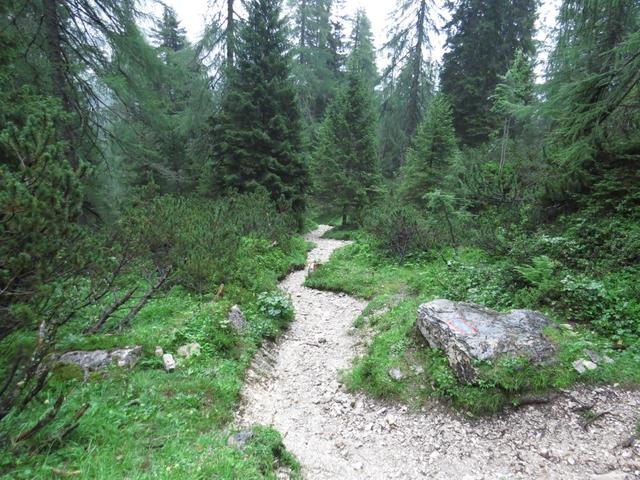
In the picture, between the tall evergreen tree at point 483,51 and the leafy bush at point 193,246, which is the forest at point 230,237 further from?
the tall evergreen tree at point 483,51

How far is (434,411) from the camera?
186 inches

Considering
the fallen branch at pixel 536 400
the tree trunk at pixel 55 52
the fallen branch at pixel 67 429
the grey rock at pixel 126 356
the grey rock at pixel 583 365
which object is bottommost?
the fallen branch at pixel 536 400

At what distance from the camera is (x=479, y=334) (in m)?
5.08

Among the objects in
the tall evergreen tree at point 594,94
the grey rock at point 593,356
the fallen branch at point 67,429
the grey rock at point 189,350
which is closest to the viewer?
the fallen branch at point 67,429

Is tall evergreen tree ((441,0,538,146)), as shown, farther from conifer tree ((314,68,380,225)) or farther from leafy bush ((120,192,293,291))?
leafy bush ((120,192,293,291))

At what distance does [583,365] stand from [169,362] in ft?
20.5

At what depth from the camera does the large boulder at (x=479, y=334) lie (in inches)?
188

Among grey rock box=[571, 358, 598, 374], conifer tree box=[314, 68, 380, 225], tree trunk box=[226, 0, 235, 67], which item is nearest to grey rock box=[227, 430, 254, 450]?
grey rock box=[571, 358, 598, 374]

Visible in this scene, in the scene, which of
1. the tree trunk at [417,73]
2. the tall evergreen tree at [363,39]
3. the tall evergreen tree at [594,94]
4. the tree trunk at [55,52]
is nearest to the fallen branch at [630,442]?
the tall evergreen tree at [594,94]

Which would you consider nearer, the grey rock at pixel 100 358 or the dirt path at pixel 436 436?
the dirt path at pixel 436 436

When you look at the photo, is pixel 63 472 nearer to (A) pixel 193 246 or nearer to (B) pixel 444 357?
(B) pixel 444 357

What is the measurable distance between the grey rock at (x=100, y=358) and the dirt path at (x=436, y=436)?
1.83 meters

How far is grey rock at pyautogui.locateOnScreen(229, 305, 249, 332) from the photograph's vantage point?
21.1 ft

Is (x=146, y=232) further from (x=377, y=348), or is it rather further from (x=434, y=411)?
(x=434, y=411)
